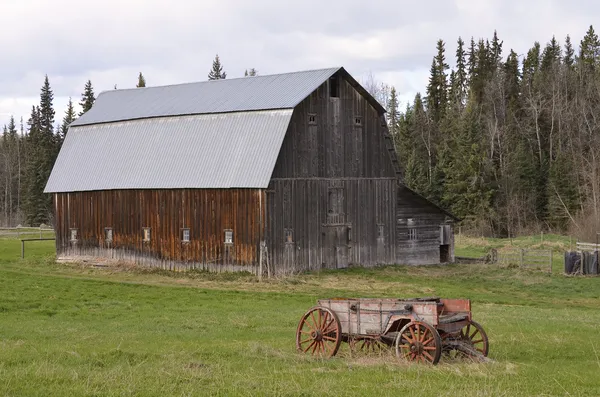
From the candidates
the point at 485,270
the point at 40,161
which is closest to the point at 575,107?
the point at 485,270

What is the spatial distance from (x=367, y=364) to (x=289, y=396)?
11.0 feet

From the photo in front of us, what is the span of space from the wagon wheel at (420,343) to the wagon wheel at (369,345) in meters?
0.91

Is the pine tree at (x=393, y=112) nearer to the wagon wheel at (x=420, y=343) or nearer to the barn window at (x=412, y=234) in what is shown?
the barn window at (x=412, y=234)

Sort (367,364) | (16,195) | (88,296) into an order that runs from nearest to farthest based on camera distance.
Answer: (367,364) < (88,296) < (16,195)

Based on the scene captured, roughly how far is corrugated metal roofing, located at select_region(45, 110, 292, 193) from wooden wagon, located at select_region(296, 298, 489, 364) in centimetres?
2139

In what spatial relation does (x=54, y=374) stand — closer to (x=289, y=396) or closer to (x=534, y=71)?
(x=289, y=396)

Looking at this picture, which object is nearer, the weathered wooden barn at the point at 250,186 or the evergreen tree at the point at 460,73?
the weathered wooden barn at the point at 250,186

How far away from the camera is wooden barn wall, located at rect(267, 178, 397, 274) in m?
39.5

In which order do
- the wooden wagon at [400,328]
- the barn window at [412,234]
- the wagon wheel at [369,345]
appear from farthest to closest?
the barn window at [412,234]
the wagon wheel at [369,345]
the wooden wagon at [400,328]

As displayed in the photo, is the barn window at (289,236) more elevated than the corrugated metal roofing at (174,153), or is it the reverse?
the corrugated metal roofing at (174,153)

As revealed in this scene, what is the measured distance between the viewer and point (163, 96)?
160 feet

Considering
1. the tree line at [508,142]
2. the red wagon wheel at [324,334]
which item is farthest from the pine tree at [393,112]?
the red wagon wheel at [324,334]

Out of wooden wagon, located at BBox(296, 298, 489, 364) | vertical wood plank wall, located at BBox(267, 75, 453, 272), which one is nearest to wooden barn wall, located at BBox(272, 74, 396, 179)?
vertical wood plank wall, located at BBox(267, 75, 453, 272)

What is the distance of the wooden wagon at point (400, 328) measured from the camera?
15.5 meters
